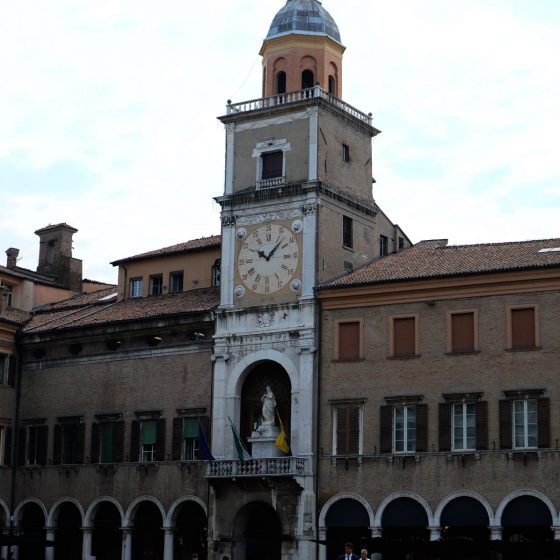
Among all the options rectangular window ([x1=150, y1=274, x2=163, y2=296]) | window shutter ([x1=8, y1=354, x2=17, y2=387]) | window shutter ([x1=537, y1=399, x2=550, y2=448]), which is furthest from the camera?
rectangular window ([x1=150, y1=274, x2=163, y2=296])

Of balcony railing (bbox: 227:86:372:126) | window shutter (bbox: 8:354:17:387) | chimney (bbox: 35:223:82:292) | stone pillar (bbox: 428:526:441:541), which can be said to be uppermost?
balcony railing (bbox: 227:86:372:126)

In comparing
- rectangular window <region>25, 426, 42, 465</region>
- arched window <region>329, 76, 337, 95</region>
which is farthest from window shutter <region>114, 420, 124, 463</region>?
arched window <region>329, 76, 337, 95</region>

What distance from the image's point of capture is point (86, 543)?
55.9m

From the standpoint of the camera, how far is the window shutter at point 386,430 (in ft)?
160

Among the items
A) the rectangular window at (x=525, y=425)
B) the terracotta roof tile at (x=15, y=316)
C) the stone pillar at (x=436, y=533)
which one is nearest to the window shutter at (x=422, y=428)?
the stone pillar at (x=436, y=533)

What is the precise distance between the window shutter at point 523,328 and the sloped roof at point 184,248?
1497cm

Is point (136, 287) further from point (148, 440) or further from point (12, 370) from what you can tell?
point (148, 440)

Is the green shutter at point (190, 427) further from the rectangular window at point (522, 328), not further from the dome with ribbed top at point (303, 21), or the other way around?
the dome with ribbed top at point (303, 21)

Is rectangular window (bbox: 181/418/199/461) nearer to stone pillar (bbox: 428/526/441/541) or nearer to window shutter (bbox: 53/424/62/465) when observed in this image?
window shutter (bbox: 53/424/62/465)

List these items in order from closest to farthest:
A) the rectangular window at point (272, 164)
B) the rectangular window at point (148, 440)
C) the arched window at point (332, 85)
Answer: the rectangular window at point (272, 164) < the rectangular window at point (148, 440) < the arched window at point (332, 85)

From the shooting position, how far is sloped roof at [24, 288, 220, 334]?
2202 inches

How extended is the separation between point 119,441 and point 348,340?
11522 mm

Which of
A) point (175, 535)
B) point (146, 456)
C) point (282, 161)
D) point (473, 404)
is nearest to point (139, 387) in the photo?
point (146, 456)

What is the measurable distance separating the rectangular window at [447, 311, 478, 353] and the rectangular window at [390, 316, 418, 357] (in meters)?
1.36
